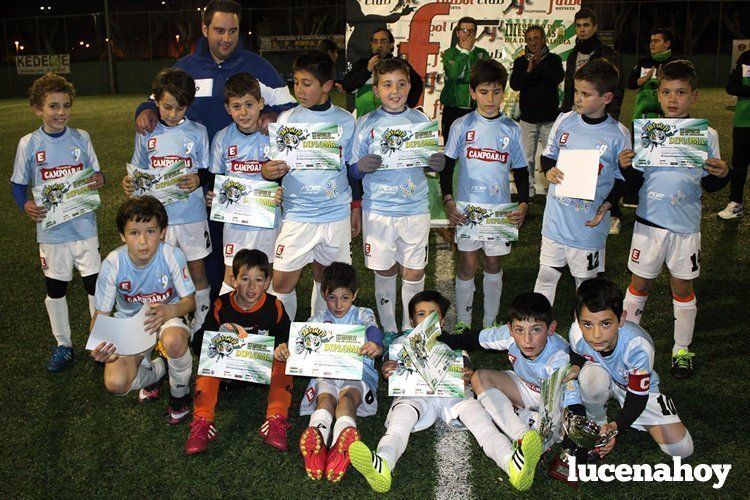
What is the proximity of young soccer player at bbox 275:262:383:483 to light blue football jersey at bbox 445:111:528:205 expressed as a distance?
1.22 meters

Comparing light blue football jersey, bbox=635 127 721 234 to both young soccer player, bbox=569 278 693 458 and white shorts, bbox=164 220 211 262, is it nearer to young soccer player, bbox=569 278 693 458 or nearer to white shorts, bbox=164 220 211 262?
young soccer player, bbox=569 278 693 458

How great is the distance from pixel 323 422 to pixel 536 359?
129 centimetres

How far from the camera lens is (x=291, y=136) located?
15.1ft

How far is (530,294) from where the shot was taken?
390 cm

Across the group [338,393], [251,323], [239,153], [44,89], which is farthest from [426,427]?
[44,89]

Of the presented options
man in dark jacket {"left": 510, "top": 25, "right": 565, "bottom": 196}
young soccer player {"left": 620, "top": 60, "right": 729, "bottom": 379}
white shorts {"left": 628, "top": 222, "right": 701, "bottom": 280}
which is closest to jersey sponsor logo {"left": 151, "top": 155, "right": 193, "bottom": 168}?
young soccer player {"left": 620, "top": 60, "right": 729, "bottom": 379}

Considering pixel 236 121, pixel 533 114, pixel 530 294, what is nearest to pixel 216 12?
pixel 236 121

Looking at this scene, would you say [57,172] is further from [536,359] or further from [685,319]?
[685,319]

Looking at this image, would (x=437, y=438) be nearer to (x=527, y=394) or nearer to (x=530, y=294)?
(x=527, y=394)

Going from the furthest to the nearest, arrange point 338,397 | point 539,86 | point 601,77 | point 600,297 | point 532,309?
1. point 539,86
2. point 601,77
3. point 338,397
4. point 532,309
5. point 600,297

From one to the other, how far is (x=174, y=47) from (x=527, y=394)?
34234 millimetres

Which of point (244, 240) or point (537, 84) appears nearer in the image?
point (244, 240)

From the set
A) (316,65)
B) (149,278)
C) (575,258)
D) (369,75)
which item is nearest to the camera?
(149,278)

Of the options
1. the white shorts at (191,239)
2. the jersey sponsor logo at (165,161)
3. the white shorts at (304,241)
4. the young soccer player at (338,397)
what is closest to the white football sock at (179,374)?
the young soccer player at (338,397)
